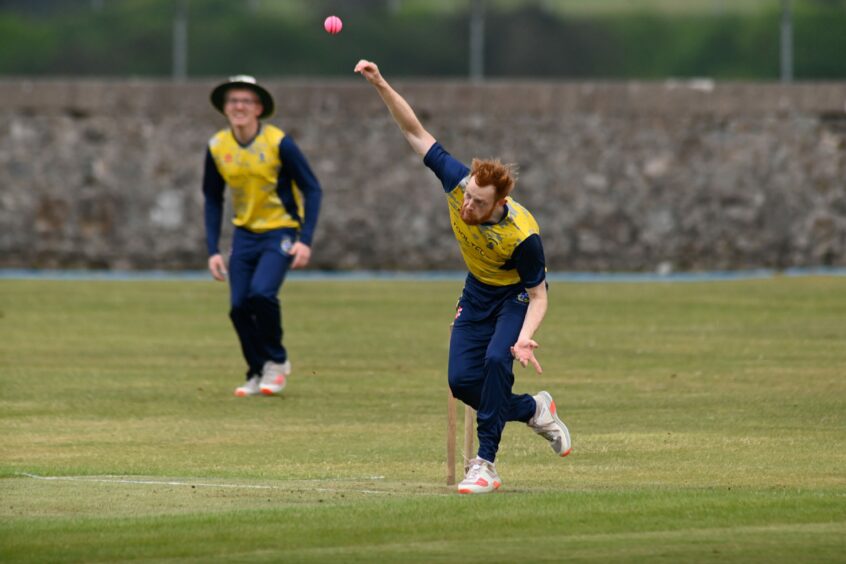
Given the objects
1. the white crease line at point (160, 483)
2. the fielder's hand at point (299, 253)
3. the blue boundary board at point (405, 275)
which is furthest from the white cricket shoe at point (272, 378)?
the blue boundary board at point (405, 275)

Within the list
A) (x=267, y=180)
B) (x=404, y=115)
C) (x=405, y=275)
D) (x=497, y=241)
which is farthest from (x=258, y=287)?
(x=405, y=275)

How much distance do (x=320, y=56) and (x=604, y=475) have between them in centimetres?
1968

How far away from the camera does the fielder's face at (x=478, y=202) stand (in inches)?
364

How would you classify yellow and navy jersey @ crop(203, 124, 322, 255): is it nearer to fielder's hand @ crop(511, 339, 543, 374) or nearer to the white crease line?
the white crease line

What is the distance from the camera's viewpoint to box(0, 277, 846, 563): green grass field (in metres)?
8.04

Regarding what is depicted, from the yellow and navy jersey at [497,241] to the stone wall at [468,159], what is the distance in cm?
1614

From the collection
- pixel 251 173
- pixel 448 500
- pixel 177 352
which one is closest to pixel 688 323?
pixel 177 352

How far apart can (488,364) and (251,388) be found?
16.2 ft

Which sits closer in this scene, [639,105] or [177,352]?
[177,352]

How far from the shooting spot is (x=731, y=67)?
28828 millimetres

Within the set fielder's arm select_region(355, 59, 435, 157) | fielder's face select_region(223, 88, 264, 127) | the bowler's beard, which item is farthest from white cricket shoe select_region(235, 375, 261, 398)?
the bowler's beard

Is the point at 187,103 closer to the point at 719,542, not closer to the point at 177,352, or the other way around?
the point at 177,352

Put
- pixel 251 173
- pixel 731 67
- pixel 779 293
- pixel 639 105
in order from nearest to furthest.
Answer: pixel 251 173 → pixel 779 293 → pixel 639 105 → pixel 731 67

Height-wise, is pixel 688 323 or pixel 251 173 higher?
pixel 251 173
